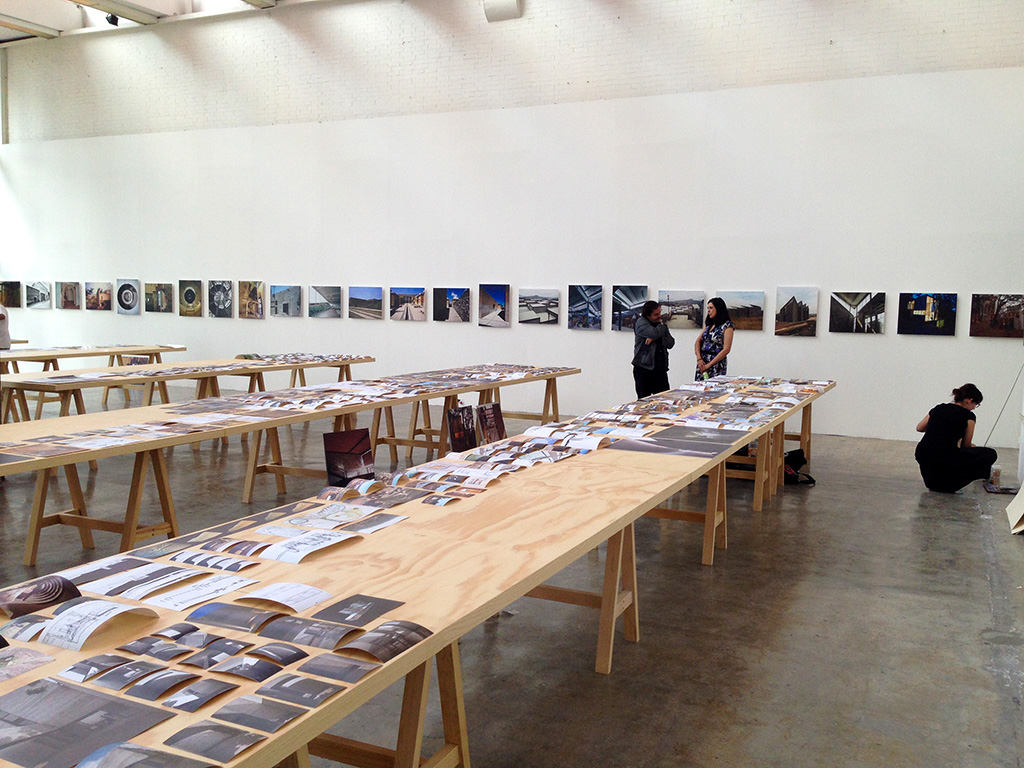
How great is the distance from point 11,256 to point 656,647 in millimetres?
16197

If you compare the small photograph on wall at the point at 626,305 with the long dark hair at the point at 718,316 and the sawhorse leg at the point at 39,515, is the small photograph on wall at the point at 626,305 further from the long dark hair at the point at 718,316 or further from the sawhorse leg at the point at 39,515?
the sawhorse leg at the point at 39,515

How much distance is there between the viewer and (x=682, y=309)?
11.1 meters

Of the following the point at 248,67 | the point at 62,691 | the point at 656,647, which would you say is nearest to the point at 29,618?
the point at 62,691

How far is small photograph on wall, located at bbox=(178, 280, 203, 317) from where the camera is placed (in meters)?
14.4

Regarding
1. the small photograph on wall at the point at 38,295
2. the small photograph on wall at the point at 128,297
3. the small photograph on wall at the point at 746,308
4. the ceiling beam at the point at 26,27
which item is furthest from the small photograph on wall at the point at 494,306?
the ceiling beam at the point at 26,27

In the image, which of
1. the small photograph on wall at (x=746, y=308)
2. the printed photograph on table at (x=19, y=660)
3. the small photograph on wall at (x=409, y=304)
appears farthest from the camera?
the small photograph on wall at (x=409, y=304)

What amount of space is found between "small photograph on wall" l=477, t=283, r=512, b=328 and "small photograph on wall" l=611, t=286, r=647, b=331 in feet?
5.16

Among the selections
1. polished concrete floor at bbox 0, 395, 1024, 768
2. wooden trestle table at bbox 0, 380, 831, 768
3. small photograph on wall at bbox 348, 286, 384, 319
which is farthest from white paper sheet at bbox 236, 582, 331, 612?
small photograph on wall at bbox 348, 286, 384, 319

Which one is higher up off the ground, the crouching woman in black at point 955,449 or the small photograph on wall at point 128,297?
the small photograph on wall at point 128,297

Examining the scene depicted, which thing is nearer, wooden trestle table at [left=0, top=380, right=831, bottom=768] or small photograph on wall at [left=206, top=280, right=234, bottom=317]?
wooden trestle table at [left=0, top=380, right=831, bottom=768]

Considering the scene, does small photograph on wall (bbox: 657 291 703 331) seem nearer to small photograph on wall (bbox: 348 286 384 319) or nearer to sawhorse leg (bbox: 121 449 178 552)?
small photograph on wall (bbox: 348 286 384 319)

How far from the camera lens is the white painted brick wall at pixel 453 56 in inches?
395

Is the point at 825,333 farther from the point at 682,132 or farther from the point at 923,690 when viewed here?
the point at 923,690

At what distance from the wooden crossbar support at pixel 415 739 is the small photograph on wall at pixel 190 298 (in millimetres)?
13088
